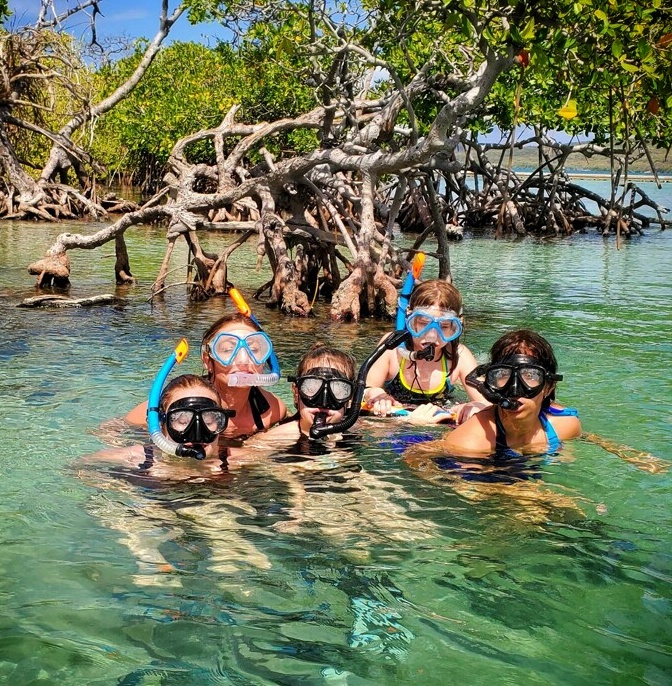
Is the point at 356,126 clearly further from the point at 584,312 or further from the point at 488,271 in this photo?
the point at 488,271

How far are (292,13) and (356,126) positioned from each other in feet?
4.33

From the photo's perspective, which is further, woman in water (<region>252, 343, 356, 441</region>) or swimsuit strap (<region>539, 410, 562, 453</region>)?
swimsuit strap (<region>539, 410, 562, 453</region>)

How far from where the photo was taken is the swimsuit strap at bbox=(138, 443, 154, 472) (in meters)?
4.35

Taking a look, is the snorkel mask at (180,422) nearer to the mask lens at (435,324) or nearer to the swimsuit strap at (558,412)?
the mask lens at (435,324)

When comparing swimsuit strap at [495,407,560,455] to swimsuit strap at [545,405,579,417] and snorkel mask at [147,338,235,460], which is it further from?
snorkel mask at [147,338,235,460]

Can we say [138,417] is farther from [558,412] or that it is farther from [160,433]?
[558,412]

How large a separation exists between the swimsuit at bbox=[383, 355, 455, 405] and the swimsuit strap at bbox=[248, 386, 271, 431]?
855mm

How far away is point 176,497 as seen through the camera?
3.99 m

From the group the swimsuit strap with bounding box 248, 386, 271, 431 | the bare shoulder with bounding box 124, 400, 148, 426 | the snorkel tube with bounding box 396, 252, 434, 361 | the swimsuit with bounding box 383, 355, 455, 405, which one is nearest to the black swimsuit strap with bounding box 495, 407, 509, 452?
the snorkel tube with bounding box 396, 252, 434, 361

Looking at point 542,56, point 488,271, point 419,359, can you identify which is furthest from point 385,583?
point 488,271

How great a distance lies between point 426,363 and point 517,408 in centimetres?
130

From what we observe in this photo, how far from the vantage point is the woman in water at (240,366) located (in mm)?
4414

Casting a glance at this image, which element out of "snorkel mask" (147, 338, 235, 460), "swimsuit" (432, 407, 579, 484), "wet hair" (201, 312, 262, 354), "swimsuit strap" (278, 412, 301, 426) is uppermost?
"wet hair" (201, 312, 262, 354)

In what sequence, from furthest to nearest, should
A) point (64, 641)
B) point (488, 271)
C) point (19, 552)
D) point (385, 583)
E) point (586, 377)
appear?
point (488, 271) < point (586, 377) < point (19, 552) < point (385, 583) < point (64, 641)
